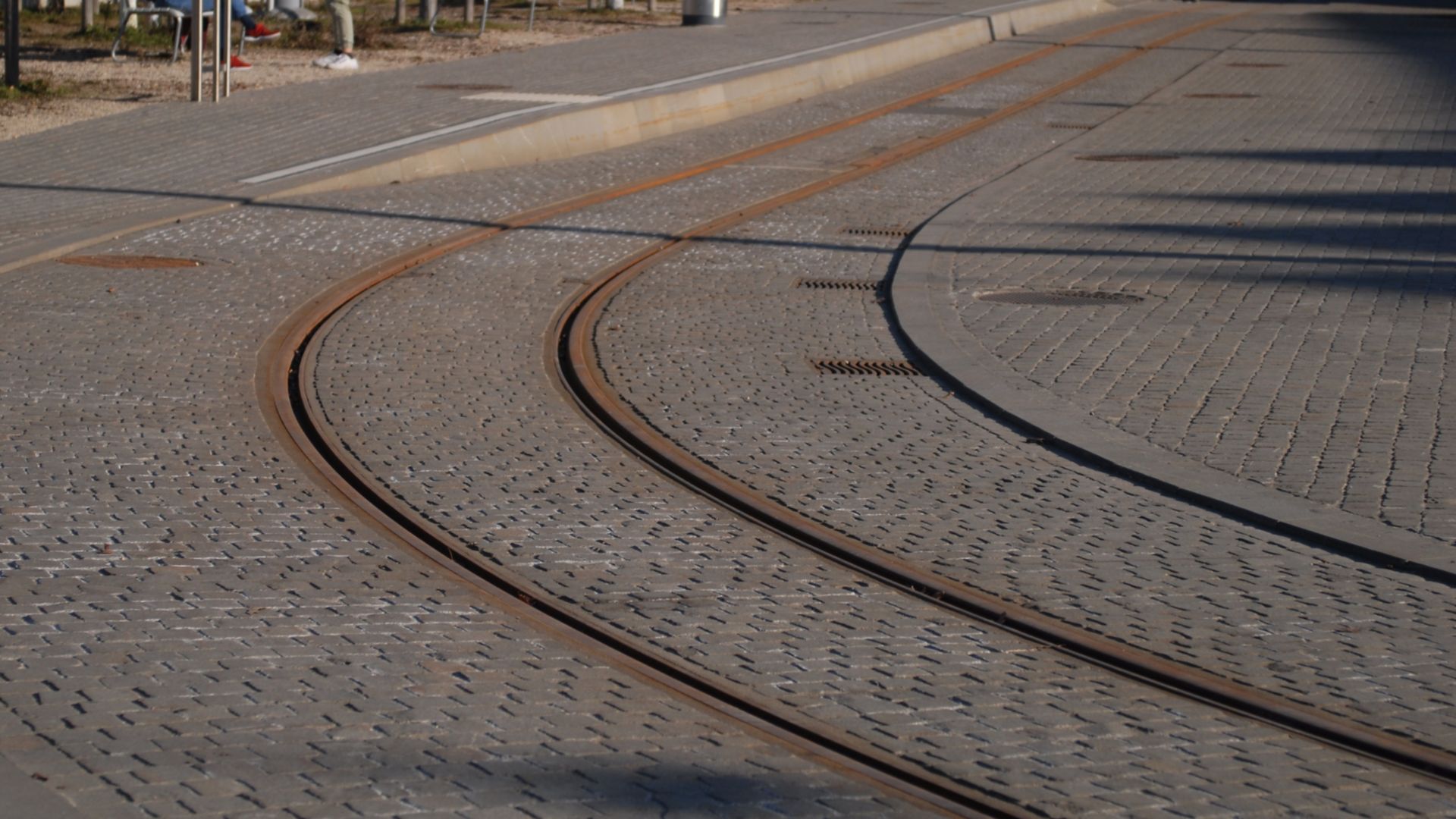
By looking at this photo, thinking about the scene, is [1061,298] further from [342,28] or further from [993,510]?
[342,28]

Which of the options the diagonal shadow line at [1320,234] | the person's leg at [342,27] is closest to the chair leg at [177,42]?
the person's leg at [342,27]

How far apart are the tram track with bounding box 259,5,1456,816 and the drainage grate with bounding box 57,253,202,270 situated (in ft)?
3.86

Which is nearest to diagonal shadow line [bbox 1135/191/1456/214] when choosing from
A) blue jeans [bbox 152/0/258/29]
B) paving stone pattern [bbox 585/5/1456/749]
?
paving stone pattern [bbox 585/5/1456/749]

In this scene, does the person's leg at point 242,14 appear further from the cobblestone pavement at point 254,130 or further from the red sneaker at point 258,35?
the cobblestone pavement at point 254,130

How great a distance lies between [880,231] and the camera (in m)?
14.4

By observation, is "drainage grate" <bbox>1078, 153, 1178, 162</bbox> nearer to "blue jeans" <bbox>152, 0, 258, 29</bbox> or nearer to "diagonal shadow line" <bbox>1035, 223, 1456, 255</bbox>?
"diagonal shadow line" <bbox>1035, 223, 1456, 255</bbox>

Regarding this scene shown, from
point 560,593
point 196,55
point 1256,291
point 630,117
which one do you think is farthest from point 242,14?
point 560,593

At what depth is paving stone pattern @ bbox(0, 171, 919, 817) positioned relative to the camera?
455cm

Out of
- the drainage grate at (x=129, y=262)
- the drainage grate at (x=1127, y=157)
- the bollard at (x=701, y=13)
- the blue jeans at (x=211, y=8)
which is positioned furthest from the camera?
the bollard at (x=701, y=13)

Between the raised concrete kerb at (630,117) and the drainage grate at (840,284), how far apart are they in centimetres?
475

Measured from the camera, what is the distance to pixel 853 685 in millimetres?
5449

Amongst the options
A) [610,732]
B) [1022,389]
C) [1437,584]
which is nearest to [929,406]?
[1022,389]

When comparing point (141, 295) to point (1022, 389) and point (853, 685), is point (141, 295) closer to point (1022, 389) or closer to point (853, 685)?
point (1022, 389)

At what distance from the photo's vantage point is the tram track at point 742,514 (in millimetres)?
4977
